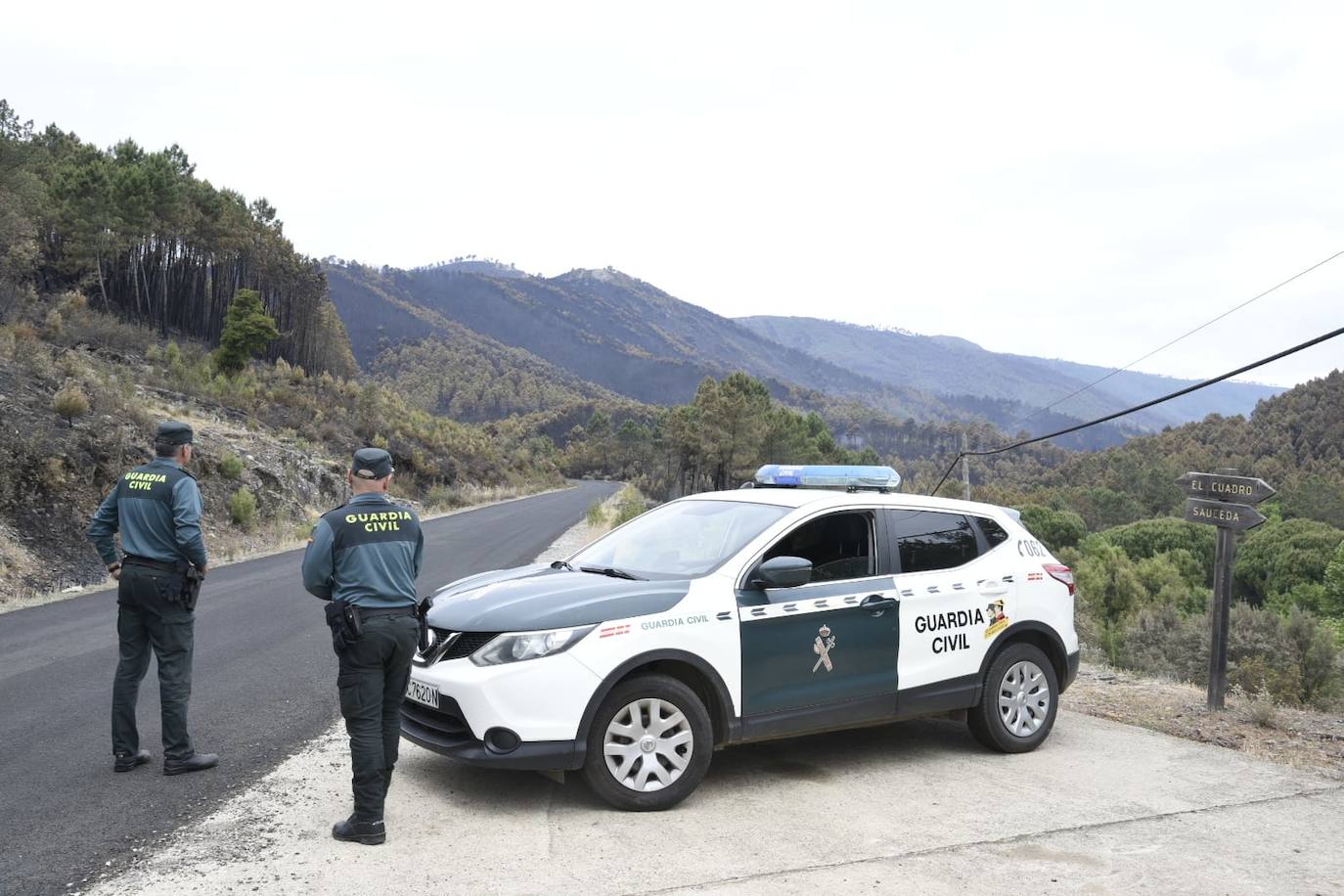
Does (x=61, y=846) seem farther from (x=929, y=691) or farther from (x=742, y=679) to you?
(x=929, y=691)

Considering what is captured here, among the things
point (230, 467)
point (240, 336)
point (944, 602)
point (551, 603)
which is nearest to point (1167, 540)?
point (240, 336)

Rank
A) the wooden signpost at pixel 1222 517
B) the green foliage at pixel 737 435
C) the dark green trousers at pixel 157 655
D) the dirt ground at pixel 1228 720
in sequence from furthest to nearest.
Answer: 1. the green foliage at pixel 737 435
2. the wooden signpost at pixel 1222 517
3. the dirt ground at pixel 1228 720
4. the dark green trousers at pixel 157 655

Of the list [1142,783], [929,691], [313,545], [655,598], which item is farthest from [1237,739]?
[313,545]

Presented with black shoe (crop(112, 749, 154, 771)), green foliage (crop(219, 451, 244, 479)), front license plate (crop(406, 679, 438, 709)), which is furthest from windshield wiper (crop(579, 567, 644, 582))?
green foliage (crop(219, 451, 244, 479))

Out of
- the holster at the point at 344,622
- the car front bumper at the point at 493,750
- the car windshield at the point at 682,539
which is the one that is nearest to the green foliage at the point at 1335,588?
the car windshield at the point at 682,539

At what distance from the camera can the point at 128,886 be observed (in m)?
4.19

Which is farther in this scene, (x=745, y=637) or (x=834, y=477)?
(x=834, y=477)

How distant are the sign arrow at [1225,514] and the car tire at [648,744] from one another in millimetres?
4973

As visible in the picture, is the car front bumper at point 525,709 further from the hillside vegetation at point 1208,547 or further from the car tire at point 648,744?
the hillside vegetation at point 1208,547

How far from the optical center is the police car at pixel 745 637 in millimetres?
5145

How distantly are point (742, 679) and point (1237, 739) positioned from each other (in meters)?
4.35

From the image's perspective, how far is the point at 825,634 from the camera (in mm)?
5883

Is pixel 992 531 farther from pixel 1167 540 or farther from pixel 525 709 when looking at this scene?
pixel 1167 540

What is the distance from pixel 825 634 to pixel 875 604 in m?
0.44
